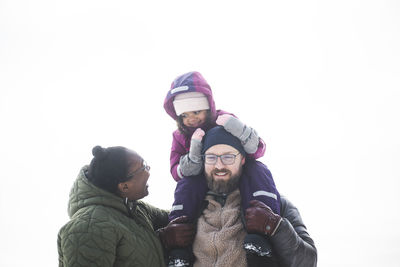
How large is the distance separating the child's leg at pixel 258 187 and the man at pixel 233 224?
0.22 feet

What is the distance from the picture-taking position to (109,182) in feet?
7.06

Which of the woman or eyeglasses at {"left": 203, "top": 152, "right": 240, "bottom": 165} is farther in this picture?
eyeglasses at {"left": 203, "top": 152, "right": 240, "bottom": 165}

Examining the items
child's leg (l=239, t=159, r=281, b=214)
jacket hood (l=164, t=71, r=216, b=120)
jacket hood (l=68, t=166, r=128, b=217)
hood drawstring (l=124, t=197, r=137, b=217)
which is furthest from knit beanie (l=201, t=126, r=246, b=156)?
jacket hood (l=68, t=166, r=128, b=217)

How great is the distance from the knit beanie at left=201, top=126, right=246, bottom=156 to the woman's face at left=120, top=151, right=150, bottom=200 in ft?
1.69

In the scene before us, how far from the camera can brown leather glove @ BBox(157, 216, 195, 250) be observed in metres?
2.31

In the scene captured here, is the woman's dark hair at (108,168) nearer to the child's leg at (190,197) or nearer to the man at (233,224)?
the child's leg at (190,197)

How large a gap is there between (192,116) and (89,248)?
1312mm

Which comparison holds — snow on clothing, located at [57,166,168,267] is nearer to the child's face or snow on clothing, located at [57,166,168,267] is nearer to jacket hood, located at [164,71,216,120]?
the child's face

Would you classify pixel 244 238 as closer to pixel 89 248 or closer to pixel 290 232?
pixel 290 232

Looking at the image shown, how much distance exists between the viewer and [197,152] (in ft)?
8.54

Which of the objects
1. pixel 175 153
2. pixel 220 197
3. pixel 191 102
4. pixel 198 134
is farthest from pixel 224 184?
pixel 191 102

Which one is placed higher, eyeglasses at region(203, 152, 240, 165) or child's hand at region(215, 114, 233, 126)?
child's hand at region(215, 114, 233, 126)

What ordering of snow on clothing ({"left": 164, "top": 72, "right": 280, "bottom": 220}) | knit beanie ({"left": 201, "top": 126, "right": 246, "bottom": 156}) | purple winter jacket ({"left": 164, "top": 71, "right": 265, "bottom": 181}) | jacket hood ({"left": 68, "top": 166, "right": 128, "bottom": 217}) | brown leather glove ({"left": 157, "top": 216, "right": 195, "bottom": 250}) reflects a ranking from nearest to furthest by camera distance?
jacket hood ({"left": 68, "top": 166, "right": 128, "bottom": 217})
brown leather glove ({"left": 157, "top": 216, "right": 195, "bottom": 250})
snow on clothing ({"left": 164, "top": 72, "right": 280, "bottom": 220})
knit beanie ({"left": 201, "top": 126, "right": 246, "bottom": 156})
purple winter jacket ({"left": 164, "top": 71, "right": 265, "bottom": 181})

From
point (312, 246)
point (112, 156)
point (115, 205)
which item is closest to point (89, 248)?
point (115, 205)
